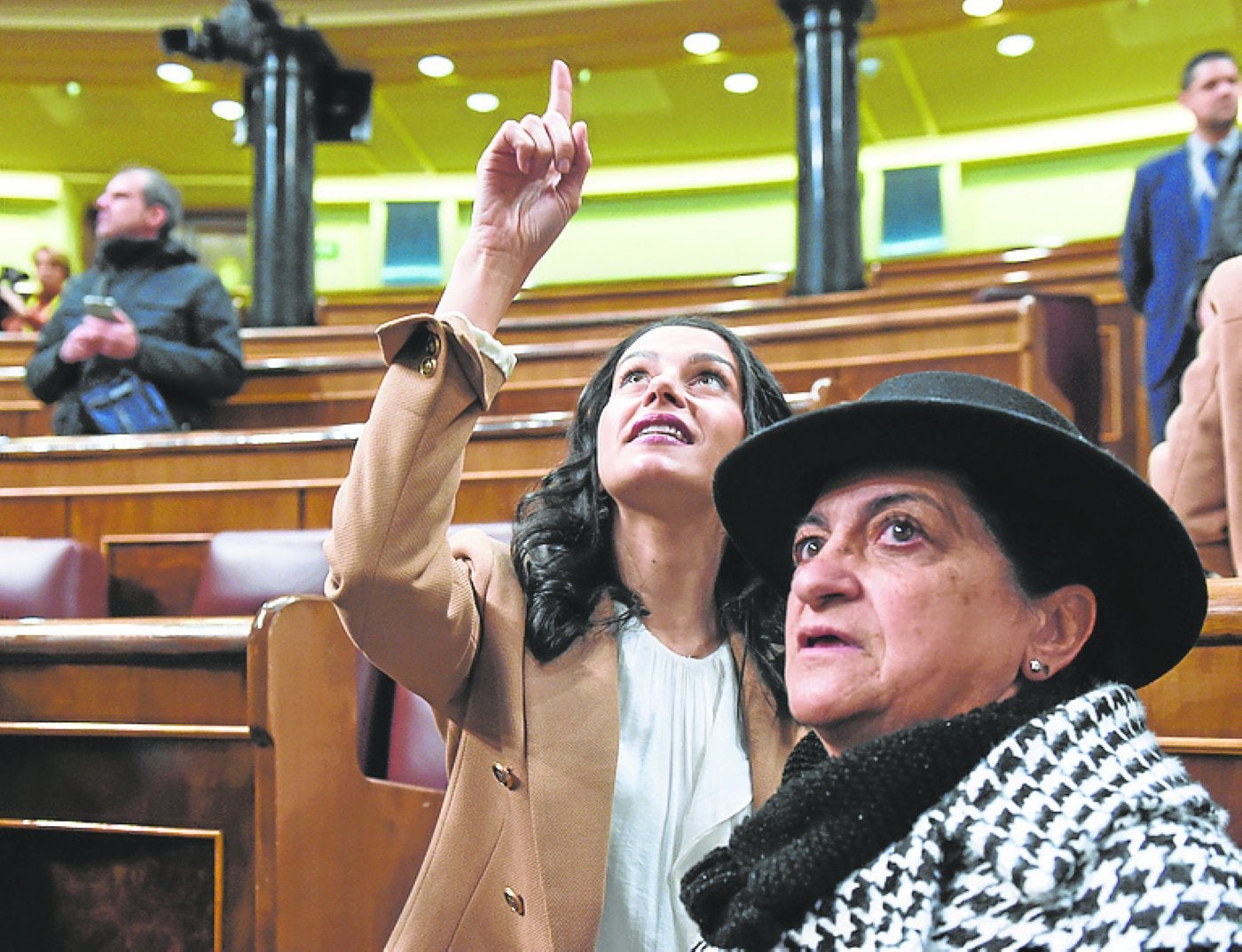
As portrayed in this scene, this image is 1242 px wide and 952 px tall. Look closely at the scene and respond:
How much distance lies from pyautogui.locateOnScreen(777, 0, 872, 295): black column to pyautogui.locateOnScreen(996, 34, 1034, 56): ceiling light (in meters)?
1.95

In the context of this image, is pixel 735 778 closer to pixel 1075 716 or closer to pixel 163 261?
pixel 1075 716

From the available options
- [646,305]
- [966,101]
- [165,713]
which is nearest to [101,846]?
[165,713]

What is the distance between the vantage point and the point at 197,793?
1.42 m

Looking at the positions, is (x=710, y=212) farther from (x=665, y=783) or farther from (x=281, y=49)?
(x=665, y=783)

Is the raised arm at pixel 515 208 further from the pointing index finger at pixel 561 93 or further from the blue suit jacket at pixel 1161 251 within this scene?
the blue suit jacket at pixel 1161 251

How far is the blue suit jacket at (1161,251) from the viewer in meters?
3.14

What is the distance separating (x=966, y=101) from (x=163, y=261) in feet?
19.9

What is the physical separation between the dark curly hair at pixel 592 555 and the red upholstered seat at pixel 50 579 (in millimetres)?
1057

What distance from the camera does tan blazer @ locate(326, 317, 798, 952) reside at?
1.08m

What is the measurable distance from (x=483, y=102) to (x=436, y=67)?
3.11 feet

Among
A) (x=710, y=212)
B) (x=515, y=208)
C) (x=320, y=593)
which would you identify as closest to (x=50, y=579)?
(x=320, y=593)

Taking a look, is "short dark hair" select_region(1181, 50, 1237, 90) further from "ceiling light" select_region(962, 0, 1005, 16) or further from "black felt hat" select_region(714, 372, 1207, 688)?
"ceiling light" select_region(962, 0, 1005, 16)

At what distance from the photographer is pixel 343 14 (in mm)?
6535

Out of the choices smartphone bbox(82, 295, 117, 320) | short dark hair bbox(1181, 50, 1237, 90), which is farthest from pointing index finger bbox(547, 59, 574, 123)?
short dark hair bbox(1181, 50, 1237, 90)
